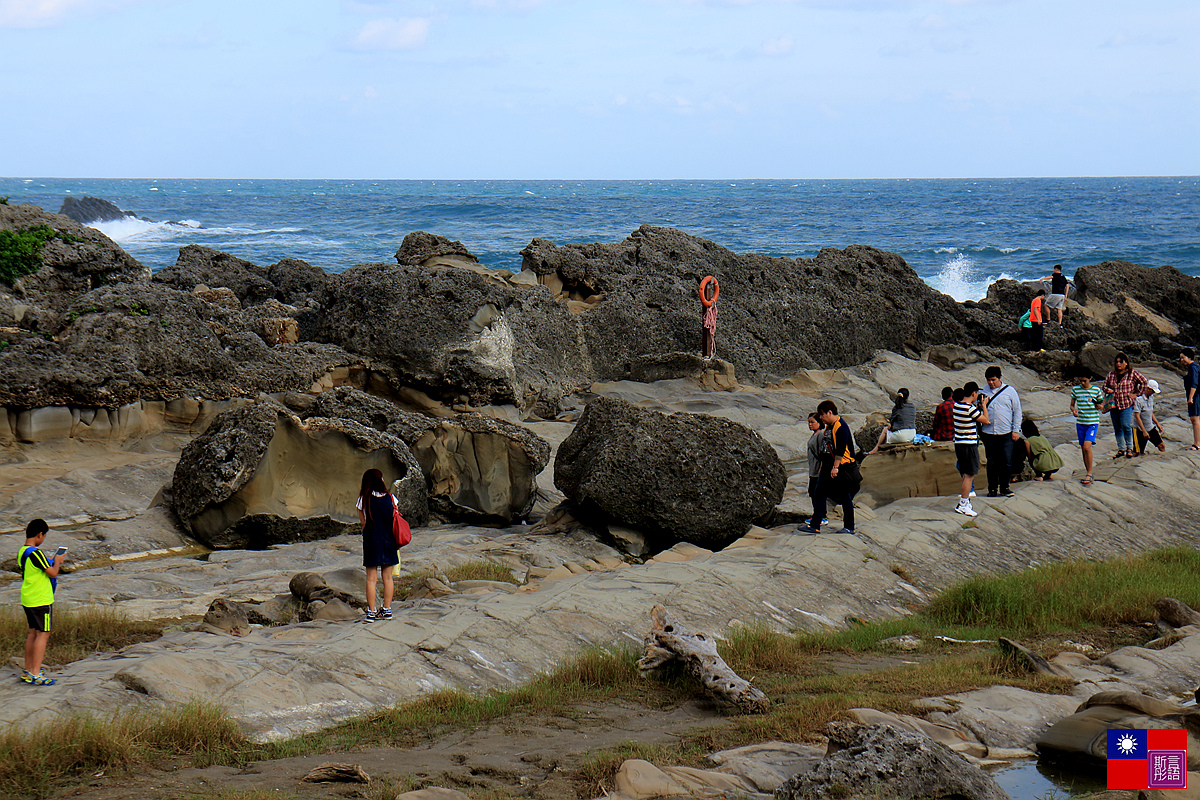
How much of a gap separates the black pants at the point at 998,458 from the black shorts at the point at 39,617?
399 inches

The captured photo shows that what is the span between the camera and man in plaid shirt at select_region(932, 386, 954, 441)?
41.0 feet

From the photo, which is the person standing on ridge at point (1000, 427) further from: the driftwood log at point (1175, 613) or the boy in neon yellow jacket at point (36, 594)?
the boy in neon yellow jacket at point (36, 594)

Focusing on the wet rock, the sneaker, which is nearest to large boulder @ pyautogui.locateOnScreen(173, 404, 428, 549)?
the wet rock

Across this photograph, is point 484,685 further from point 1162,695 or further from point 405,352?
point 405,352

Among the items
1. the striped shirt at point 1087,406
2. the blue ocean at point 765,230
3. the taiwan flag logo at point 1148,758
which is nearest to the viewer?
the taiwan flag logo at point 1148,758

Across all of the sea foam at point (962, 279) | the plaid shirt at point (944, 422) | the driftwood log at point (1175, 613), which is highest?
the sea foam at point (962, 279)

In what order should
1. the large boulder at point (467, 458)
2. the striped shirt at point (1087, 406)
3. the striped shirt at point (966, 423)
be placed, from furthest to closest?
the striped shirt at point (1087, 406)
the large boulder at point (467, 458)
the striped shirt at point (966, 423)

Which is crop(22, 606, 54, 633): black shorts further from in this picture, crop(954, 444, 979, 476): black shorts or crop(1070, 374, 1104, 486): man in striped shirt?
crop(1070, 374, 1104, 486): man in striped shirt

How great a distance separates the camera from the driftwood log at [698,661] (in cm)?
608

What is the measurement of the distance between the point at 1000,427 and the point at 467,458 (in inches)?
259

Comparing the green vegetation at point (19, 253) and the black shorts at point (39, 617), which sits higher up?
the green vegetation at point (19, 253)

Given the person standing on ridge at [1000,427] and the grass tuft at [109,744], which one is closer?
the grass tuft at [109,744]

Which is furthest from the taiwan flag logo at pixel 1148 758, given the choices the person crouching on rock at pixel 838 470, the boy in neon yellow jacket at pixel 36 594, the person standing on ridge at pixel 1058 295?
the person standing on ridge at pixel 1058 295

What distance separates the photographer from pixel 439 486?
11922 millimetres
